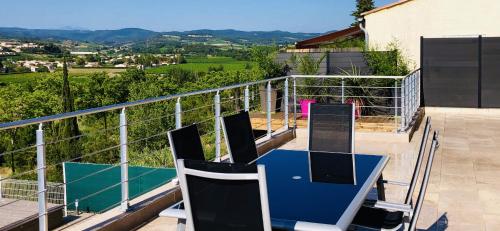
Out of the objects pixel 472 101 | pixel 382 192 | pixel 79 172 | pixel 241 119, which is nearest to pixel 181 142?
pixel 241 119

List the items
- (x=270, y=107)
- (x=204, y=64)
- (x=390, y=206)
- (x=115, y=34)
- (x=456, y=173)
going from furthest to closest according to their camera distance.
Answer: (x=115, y=34), (x=204, y=64), (x=270, y=107), (x=456, y=173), (x=390, y=206)

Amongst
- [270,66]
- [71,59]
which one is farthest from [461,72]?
[71,59]

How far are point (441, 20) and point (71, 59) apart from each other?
64327mm

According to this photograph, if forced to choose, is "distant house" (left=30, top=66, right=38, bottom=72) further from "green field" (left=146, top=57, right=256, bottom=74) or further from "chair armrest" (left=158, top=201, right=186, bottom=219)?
"chair armrest" (left=158, top=201, right=186, bottom=219)

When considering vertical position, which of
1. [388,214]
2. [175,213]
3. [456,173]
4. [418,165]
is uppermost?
[418,165]

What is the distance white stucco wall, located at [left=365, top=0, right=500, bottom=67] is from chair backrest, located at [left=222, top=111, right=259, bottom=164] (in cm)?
899

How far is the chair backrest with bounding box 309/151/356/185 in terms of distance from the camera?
2.99 metres

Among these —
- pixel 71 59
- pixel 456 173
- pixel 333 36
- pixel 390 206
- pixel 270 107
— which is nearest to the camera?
pixel 390 206

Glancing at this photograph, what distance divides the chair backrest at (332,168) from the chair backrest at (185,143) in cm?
71

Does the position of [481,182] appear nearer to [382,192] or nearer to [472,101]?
[382,192]

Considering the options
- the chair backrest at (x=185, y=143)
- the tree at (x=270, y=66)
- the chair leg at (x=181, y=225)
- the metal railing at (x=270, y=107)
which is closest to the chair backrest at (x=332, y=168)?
the chair backrest at (x=185, y=143)

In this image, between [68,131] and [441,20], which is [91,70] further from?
[441,20]

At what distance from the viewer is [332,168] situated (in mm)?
3309

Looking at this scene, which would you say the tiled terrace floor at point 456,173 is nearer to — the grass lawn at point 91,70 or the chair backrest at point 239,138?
the chair backrest at point 239,138
